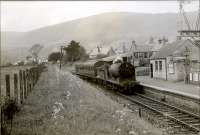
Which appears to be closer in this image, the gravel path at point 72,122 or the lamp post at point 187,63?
the gravel path at point 72,122

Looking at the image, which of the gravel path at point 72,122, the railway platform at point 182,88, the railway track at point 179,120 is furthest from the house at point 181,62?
the gravel path at point 72,122

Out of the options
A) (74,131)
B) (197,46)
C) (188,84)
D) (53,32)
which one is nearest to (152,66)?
(197,46)

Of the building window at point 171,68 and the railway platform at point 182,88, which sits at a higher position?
the building window at point 171,68

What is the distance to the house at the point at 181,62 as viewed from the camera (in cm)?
3150

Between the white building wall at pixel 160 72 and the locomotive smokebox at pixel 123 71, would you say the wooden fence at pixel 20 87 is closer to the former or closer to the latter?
the locomotive smokebox at pixel 123 71

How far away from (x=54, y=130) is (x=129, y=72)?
18.9 meters

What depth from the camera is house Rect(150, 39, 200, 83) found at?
1240 inches

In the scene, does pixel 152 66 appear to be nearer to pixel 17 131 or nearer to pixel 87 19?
pixel 17 131

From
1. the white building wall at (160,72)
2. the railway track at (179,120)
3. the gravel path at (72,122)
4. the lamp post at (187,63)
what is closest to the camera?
the gravel path at (72,122)

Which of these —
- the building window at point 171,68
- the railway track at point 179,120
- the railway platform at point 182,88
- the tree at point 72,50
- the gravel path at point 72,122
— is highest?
the tree at point 72,50

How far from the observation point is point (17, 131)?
10.1m

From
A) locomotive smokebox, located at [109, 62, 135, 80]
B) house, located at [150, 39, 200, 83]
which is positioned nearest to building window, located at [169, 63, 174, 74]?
house, located at [150, 39, 200, 83]

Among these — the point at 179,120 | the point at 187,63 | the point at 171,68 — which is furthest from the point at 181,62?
the point at 179,120

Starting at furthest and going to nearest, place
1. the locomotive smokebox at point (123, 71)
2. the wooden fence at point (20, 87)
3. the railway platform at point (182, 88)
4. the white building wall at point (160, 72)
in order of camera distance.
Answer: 1. the white building wall at point (160, 72)
2. the locomotive smokebox at point (123, 71)
3. the railway platform at point (182, 88)
4. the wooden fence at point (20, 87)
